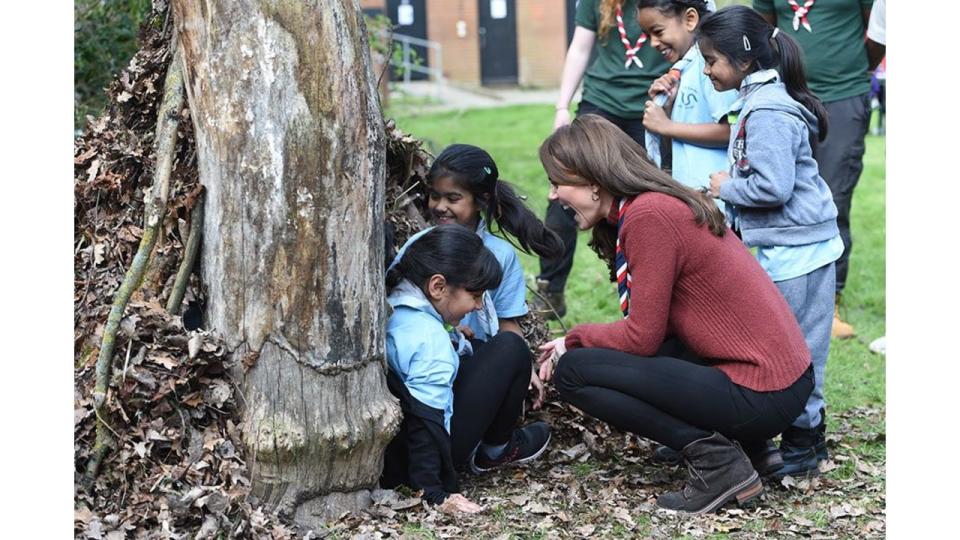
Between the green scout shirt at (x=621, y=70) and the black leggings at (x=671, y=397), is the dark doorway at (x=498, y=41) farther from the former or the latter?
the black leggings at (x=671, y=397)

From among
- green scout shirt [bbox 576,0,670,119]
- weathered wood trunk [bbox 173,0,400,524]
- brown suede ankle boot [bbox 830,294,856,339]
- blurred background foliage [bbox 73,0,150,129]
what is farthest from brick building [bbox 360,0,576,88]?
weathered wood trunk [bbox 173,0,400,524]

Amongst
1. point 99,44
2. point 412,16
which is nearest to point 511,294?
point 99,44

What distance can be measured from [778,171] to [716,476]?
1107 millimetres

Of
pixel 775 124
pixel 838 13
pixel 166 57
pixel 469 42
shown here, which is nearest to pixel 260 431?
pixel 166 57

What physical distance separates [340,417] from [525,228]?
1.34 metres

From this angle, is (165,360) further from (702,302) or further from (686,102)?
(686,102)

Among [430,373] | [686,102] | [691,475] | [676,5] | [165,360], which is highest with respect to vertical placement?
[676,5]

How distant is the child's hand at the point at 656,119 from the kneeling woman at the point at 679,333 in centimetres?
72

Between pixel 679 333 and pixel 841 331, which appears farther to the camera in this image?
pixel 841 331

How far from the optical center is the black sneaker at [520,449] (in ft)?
15.4

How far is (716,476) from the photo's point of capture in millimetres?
4195

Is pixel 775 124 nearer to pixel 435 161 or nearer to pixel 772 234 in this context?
pixel 772 234

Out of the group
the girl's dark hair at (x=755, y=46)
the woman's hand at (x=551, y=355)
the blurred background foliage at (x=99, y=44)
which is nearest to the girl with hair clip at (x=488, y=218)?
the woman's hand at (x=551, y=355)

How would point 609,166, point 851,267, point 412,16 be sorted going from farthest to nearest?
point 412,16 → point 851,267 → point 609,166
